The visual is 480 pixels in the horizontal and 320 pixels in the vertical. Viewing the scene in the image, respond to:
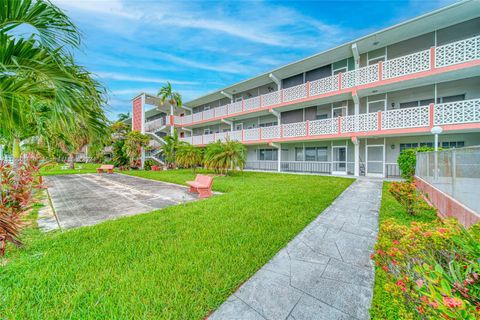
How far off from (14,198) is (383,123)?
1624 cm

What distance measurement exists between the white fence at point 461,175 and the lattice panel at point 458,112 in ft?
21.9

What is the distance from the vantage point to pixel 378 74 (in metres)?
11.9

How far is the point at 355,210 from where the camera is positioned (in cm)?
591

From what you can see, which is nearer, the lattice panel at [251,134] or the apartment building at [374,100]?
the apartment building at [374,100]

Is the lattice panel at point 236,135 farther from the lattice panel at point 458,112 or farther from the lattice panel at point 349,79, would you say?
the lattice panel at point 458,112

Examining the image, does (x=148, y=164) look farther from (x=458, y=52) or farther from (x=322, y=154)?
(x=458, y=52)

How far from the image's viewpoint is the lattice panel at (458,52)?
924 cm

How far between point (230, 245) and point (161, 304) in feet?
5.19

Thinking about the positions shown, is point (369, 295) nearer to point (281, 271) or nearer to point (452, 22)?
point (281, 271)

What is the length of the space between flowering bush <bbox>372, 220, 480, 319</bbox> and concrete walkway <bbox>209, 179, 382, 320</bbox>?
2.18ft

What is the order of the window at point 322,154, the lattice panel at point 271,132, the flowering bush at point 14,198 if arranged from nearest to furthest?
the flowering bush at point 14,198, the window at point 322,154, the lattice panel at point 271,132

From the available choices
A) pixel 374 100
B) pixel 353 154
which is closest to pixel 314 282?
pixel 353 154

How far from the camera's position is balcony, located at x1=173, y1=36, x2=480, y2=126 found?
378 inches

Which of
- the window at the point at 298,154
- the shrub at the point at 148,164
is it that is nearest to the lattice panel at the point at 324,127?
the window at the point at 298,154
